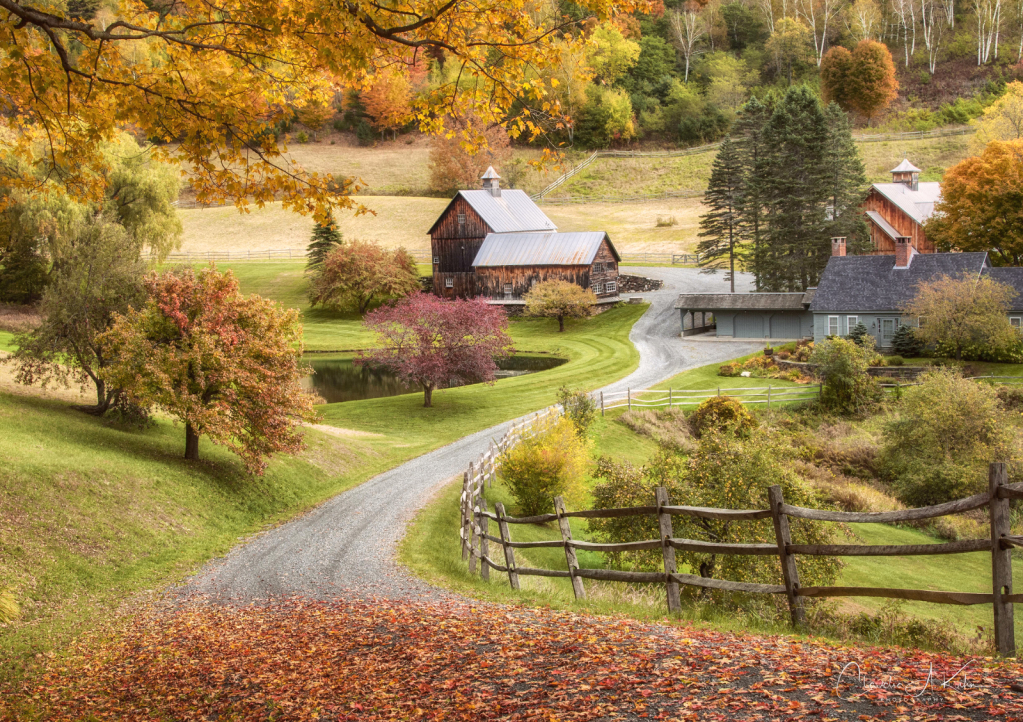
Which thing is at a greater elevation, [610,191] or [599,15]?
[610,191]

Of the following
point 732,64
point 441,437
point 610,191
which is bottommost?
point 441,437

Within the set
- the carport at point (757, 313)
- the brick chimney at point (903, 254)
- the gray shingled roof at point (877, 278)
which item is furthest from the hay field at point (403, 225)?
the brick chimney at point (903, 254)

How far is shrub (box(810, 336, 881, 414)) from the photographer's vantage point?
37.8 meters

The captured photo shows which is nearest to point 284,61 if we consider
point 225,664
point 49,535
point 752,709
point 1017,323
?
point 225,664

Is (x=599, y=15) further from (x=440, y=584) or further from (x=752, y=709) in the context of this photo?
(x=440, y=584)

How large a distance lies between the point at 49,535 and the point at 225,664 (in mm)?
7700

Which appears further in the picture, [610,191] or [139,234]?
[610,191]

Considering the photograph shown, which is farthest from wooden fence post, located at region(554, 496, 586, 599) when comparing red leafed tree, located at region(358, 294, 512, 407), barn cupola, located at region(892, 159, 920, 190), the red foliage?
barn cupola, located at region(892, 159, 920, 190)

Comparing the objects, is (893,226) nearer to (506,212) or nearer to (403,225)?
(506,212)

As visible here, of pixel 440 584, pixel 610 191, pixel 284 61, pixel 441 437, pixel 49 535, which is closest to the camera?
pixel 284 61

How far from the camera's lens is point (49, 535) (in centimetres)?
1441

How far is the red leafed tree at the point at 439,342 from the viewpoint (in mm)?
35719

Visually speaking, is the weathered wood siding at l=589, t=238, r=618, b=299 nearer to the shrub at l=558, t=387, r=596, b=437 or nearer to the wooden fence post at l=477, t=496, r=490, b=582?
the shrub at l=558, t=387, r=596, b=437

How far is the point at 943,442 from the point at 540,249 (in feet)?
129
